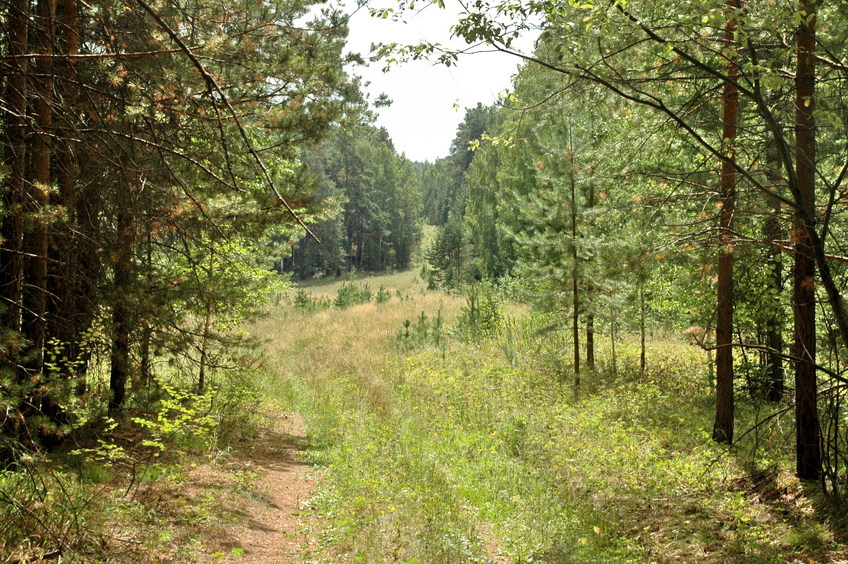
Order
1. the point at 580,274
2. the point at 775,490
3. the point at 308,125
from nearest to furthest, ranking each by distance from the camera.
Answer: the point at 775,490, the point at 308,125, the point at 580,274

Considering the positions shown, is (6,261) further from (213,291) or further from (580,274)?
(580,274)

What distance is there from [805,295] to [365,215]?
5697cm

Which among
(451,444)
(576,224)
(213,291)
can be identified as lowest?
(451,444)

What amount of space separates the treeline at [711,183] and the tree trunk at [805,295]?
0.06 ft

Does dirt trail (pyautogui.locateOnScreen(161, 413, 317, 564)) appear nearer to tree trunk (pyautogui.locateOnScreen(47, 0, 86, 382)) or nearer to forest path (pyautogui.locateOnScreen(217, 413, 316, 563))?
forest path (pyautogui.locateOnScreen(217, 413, 316, 563))

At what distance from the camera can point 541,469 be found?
7.59 metres

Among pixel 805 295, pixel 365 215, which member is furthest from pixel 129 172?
pixel 365 215

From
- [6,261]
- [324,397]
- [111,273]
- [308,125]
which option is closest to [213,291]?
[111,273]

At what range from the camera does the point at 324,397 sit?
11.5m

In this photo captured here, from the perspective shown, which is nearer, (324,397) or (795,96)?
(795,96)

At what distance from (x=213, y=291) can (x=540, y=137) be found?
8305 mm

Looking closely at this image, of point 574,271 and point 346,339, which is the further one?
point 346,339

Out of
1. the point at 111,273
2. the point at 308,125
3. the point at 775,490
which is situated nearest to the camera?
the point at 775,490

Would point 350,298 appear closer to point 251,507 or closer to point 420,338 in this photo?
point 420,338
